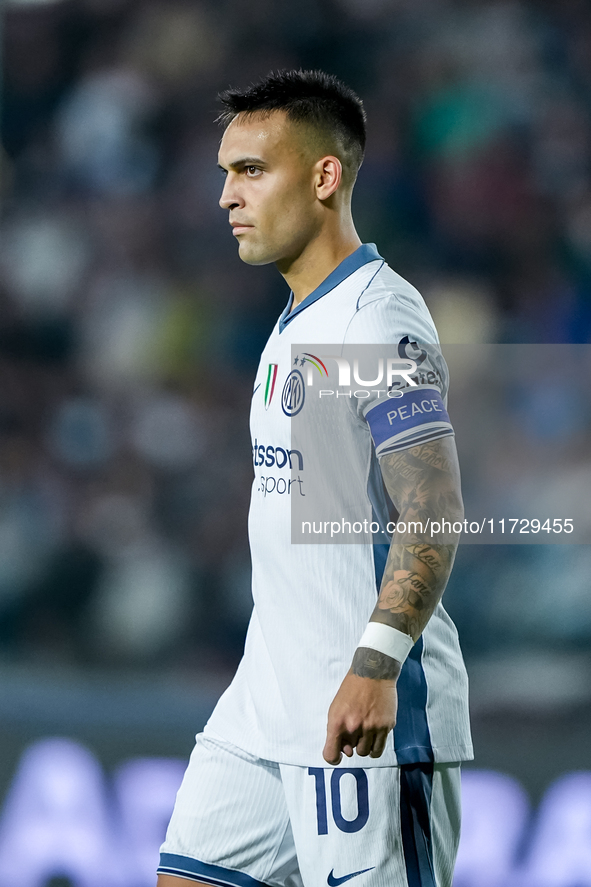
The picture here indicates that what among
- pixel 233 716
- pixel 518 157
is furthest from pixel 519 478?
pixel 233 716

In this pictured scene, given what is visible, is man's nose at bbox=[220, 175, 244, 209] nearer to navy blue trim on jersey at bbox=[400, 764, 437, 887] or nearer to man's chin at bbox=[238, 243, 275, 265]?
man's chin at bbox=[238, 243, 275, 265]

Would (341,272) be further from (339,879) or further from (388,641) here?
(339,879)

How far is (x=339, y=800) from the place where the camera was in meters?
1.37

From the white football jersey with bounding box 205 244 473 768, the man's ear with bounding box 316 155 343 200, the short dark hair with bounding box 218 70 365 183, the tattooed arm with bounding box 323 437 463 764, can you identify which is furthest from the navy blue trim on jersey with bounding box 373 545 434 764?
the short dark hair with bounding box 218 70 365 183

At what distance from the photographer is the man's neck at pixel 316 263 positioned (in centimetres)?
162

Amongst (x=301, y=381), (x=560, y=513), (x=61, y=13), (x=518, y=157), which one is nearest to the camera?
(x=301, y=381)

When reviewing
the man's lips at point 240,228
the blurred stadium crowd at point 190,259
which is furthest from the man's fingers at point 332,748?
the blurred stadium crowd at point 190,259

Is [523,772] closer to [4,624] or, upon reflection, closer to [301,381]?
[301,381]

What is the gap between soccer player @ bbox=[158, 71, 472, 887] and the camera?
128cm

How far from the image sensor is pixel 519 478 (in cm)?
405

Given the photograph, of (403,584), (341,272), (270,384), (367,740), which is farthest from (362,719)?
(341,272)

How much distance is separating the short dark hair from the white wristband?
2.56ft

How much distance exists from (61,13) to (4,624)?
8.98 ft

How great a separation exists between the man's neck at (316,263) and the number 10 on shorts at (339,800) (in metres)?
0.70
